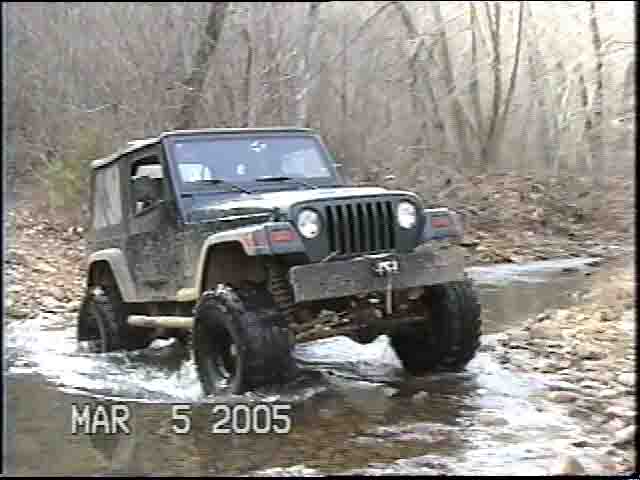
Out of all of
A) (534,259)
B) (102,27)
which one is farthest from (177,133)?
(534,259)

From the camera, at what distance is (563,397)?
5.98 m

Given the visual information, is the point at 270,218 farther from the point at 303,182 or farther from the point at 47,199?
the point at 47,199

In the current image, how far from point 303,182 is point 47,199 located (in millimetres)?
9919

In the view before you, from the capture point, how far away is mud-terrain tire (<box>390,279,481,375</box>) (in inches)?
252

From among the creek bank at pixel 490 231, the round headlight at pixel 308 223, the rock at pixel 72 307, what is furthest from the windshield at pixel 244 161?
the rock at pixel 72 307

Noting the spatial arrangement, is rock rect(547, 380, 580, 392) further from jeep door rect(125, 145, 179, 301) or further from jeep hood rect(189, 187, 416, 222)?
jeep door rect(125, 145, 179, 301)

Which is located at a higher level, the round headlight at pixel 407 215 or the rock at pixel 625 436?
the round headlight at pixel 407 215

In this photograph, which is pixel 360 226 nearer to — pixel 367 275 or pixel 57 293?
pixel 367 275

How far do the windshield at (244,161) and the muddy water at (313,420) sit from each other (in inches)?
56.4

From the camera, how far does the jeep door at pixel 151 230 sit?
22.7 feet

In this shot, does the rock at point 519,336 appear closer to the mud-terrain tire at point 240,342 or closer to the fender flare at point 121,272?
the mud-terrain tire at point 240,342

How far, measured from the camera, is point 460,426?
5.36 metres

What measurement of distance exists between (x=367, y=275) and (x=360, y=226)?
342 millimetres

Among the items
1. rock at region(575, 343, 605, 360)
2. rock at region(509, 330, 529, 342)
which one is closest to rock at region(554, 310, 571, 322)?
rock at region(509, 330, 529, 342)
